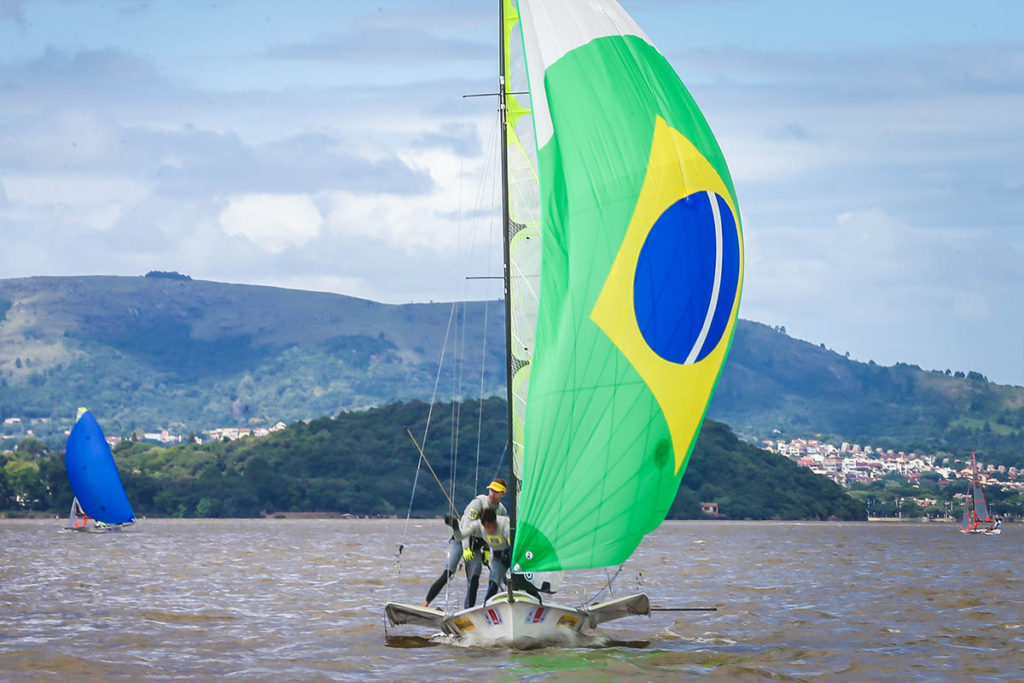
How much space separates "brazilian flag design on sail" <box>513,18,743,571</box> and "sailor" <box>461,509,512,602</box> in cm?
211

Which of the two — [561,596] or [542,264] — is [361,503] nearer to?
[561,596]

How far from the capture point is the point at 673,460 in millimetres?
22484

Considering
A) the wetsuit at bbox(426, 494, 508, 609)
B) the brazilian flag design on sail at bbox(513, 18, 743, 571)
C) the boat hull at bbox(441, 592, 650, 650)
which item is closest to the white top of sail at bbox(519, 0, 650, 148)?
the brazilian flag design on sail at bbox(513, 18, 743, 571)

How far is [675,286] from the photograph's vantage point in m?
22.4

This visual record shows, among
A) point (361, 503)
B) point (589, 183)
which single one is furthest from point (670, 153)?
point (361, 503)

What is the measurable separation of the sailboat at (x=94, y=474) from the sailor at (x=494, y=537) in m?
57.4

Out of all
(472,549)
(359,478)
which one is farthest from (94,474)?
(359,478)

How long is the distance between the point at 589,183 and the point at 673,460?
14.1 feet

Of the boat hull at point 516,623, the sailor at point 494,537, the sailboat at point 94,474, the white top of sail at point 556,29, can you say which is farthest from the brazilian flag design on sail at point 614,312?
the sailboat at point 94,474

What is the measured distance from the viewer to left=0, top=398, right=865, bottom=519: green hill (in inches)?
6521

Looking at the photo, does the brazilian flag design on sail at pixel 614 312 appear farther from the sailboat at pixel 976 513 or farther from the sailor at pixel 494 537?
the sailboat at pixel 976 513

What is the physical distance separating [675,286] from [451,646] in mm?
7247

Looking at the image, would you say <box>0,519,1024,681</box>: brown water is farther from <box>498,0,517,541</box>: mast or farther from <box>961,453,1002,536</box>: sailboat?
<box>961,453,1002,536</box>: sailboat

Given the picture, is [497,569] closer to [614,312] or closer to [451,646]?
[451,646]
